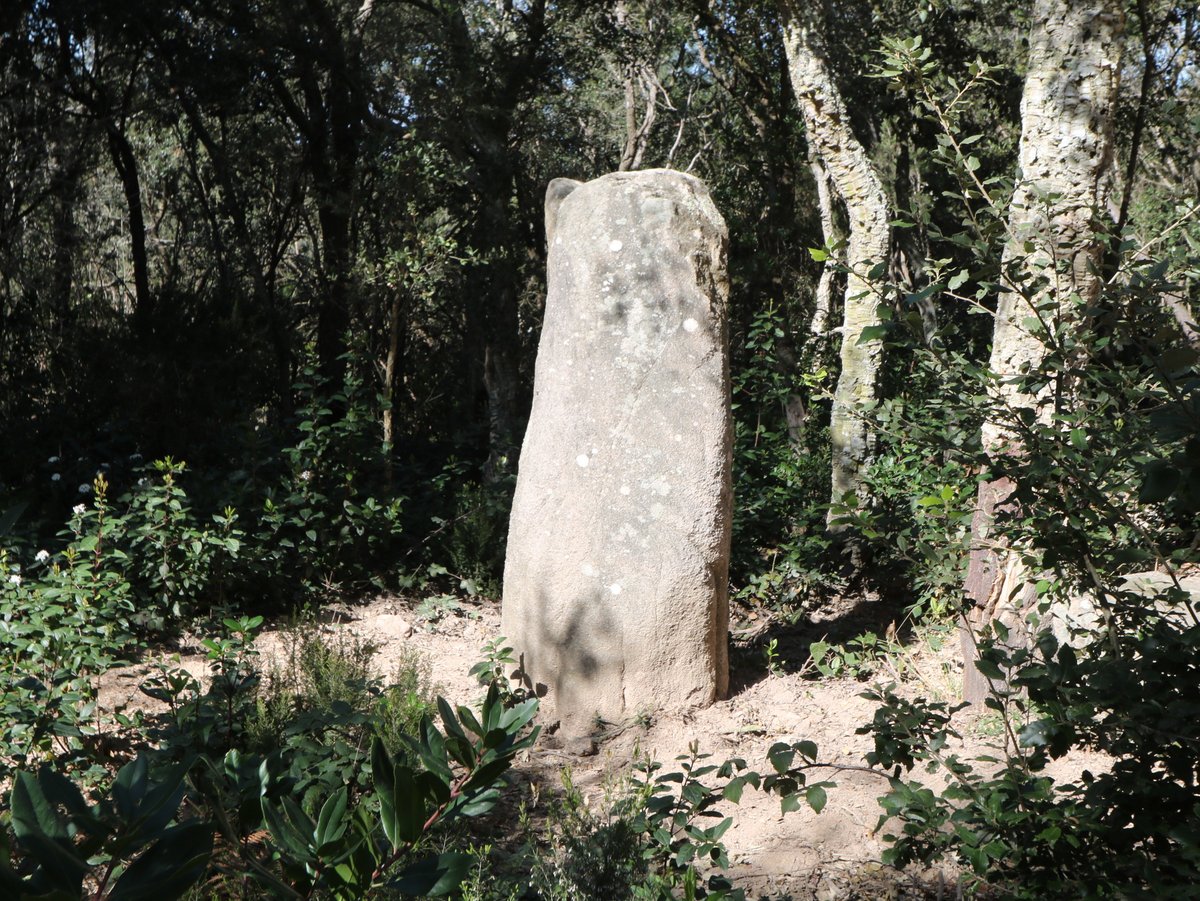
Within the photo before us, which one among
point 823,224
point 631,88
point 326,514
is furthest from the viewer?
point 631,88

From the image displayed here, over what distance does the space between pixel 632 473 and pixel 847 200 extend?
2615 millimetres

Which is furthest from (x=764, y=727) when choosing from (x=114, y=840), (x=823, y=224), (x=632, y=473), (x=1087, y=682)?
(x=823, y=224)

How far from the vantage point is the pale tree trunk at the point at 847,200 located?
6.15 metres

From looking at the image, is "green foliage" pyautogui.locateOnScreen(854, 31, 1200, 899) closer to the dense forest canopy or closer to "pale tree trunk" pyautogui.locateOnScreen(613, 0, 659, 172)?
the dense forest canopy

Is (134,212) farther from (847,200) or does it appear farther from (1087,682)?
(1087,682)

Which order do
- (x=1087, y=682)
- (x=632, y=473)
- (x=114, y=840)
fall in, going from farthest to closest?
(x=632, y=473), (x=1087, y=682), (x=114, y=840)

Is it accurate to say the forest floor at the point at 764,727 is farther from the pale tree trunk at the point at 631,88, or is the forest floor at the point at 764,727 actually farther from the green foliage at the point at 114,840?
the pale tree trunk at the point at 631,88

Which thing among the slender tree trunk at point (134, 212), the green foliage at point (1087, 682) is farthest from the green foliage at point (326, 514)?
the green foliage at point (1087, 682)

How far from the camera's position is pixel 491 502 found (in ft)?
22.2

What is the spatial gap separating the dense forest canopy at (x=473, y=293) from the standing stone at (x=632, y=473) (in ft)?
2.27

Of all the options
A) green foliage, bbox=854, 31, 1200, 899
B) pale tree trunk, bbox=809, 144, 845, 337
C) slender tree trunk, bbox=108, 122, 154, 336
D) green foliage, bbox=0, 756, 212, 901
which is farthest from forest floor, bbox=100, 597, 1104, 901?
slender tree trunk, bbox=108, 122, 154, 336

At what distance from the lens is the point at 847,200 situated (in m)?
6.27

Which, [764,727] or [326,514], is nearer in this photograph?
[764,727]

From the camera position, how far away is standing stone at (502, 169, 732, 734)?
15.1 ft
